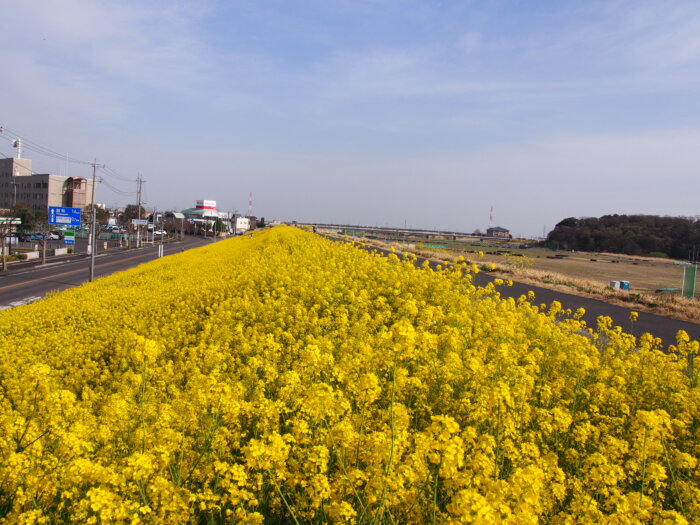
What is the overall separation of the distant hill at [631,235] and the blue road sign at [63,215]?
81.4 meters

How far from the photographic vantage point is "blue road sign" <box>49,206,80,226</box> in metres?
32.8

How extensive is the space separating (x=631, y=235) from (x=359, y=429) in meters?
95.3

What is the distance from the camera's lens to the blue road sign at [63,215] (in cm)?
3280

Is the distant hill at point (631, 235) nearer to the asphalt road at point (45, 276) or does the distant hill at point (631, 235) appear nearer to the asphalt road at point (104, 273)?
the asphalt road at point (104, 273)

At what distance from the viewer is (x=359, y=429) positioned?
293cm

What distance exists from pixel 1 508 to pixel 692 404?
16.5 feet

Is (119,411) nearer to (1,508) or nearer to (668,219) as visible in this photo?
(1,508)

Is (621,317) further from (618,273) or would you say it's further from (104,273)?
(618,273)

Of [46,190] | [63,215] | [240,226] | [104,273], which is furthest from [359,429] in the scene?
[240,226]

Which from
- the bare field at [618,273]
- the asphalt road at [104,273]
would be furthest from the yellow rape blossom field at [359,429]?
the bare field at [618,273]

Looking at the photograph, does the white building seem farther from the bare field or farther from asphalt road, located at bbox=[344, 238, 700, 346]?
asphalt road, located at bbox=[344, 238, 700, 346]

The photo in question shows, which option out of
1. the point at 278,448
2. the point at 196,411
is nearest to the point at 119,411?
the point at 196,411

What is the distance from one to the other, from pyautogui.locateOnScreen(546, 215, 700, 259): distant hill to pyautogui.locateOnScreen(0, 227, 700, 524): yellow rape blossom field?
82680mm

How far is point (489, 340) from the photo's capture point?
5.13 metres
